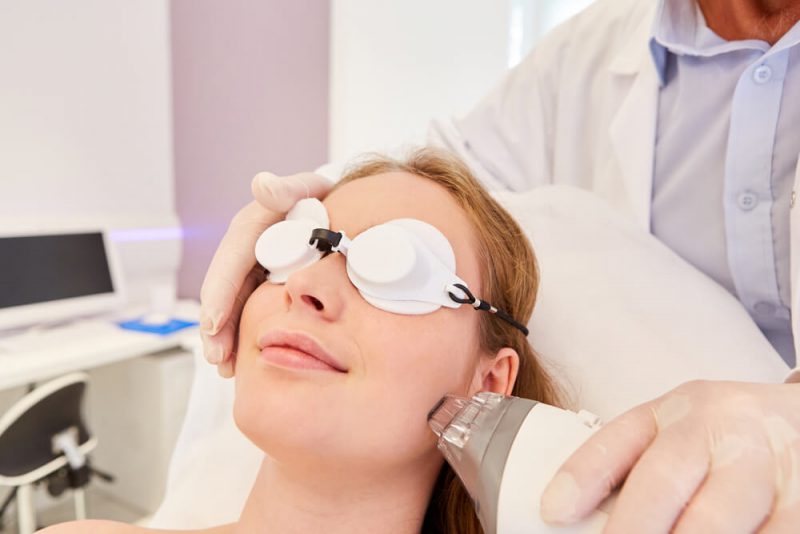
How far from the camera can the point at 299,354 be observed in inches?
29.4

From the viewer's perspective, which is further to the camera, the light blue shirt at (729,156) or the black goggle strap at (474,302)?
the light blue shirt at (729,156)

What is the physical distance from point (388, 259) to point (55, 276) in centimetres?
208

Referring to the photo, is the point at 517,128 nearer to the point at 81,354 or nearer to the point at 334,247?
the point at 334,247

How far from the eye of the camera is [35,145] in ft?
7.84

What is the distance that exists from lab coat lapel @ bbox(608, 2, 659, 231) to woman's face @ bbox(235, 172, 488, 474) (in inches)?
20.6

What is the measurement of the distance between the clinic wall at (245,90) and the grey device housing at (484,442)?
2.38 metres

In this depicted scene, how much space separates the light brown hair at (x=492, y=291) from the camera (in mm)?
928

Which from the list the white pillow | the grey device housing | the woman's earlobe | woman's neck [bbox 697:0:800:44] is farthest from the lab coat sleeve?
the grey device housing

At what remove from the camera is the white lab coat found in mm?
1176

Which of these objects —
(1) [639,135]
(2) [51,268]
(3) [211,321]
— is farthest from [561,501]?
(2) [51,268]

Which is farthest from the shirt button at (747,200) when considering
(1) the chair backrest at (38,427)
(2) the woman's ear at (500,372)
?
(1) the chair backrest at (38,427)

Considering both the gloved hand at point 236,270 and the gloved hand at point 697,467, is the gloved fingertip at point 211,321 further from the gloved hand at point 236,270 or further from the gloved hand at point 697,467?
the gloved hand at point 697,467

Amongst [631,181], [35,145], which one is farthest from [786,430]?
[35,145]

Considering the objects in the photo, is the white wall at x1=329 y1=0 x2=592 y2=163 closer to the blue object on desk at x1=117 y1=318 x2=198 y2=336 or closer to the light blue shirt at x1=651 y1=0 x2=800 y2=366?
the blue object on desk at x1=117 y1=318 x2=198 y2=336
